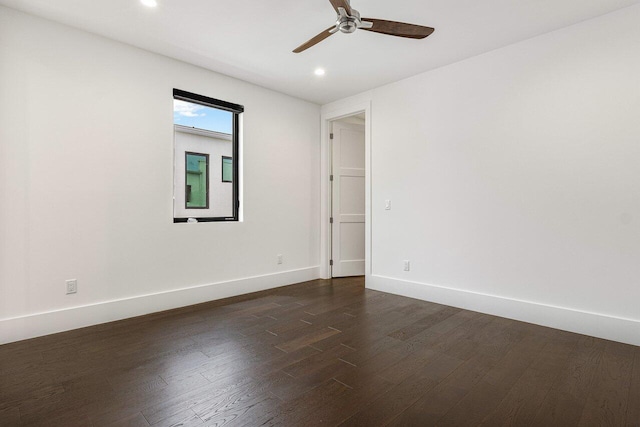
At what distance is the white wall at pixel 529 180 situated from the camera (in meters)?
2.62

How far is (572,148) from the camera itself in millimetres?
2828

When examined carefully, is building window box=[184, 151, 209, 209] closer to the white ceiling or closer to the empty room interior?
the empty room interior

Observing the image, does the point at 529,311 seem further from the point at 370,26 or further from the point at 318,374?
the point at 370,26

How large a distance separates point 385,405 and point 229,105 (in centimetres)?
358

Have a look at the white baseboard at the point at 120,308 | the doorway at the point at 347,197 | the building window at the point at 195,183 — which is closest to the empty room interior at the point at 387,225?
the white baseboard at the point at 120,308

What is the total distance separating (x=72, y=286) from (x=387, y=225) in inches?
135

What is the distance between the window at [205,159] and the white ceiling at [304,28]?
52cm

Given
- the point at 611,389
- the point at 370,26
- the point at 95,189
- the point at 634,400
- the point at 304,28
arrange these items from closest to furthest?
1. the point at 634,400
2. the point at 611,389
3. the point at 370,26
4. the point at 304,28
5. the point at 95,189

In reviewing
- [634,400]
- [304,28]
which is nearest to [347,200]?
[304,28]

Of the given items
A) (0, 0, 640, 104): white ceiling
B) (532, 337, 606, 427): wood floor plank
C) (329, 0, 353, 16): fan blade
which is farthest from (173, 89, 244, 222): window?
(532, 337, 606, 427): wood floor plank

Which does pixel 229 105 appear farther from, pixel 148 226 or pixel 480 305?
pixel 480 305

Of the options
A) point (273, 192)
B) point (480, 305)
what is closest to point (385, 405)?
point (480, 305)

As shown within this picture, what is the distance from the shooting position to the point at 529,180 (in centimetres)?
306

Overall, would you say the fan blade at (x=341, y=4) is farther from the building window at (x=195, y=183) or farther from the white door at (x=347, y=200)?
the building window at (x=195, y=183)
